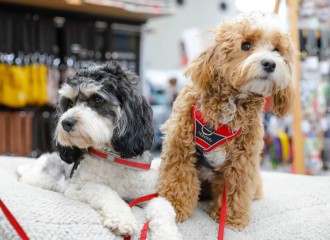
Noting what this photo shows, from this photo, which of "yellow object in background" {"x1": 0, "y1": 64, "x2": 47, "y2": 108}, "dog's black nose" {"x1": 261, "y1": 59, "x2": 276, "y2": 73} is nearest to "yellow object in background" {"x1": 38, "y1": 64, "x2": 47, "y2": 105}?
"yellow object in background" {"x1": 0, "y1": 64, "x2": 47, "y2": 108}

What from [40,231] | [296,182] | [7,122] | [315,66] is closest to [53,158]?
→ [40,231]

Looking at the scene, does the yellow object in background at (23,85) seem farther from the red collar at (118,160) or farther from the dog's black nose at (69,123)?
the dog's black nose at (69,123)

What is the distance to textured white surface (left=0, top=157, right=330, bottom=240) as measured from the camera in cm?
136

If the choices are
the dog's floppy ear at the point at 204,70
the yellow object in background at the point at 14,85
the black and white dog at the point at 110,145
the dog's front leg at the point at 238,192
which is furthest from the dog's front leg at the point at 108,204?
the yellow object in background at the point at 14,85

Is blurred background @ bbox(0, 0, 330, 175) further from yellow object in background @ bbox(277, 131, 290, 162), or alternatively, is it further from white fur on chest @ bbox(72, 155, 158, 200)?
white fur on chest @ bbox(72, 155, 158, 200)

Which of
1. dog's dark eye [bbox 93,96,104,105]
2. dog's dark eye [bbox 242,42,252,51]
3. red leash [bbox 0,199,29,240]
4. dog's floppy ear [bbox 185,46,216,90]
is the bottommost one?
red leash [bbox 0,199,29,240]

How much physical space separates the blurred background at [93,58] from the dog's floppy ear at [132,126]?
1621 millimetres

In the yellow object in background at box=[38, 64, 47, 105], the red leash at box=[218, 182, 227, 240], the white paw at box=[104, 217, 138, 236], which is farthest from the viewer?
the yellow object in background at box=[38, 64, 47, 105]

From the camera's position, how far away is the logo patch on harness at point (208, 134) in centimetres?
163

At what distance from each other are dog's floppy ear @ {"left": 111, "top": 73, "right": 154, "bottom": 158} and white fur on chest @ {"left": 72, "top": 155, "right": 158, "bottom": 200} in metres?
0.09

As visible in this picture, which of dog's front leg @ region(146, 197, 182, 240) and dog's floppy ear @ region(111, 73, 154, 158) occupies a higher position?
dog's floppy ear @ region(111, 73, 154, 158)

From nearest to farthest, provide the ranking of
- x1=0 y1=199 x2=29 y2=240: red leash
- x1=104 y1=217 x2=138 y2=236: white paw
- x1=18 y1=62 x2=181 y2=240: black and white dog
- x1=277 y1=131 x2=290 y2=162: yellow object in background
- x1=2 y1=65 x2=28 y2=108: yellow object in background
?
x1=0 y1=199 x2=29 y2=240: red leash
x1=104 y1=217 x2=138 y2=236: white paw
x1=18 y1=62 x2=181 y2=240: black and white dog
x1=2 y1=65 x2=28 y2=108: yellow object in background
x1=277 y1=131 x2=290 y2=162: yellow object in background

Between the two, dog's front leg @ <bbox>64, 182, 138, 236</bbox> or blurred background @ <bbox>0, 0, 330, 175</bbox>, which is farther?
blurred background @ <bbox>0, 0, 330, 175</bbox>

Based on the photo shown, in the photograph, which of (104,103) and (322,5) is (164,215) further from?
(322,5)
